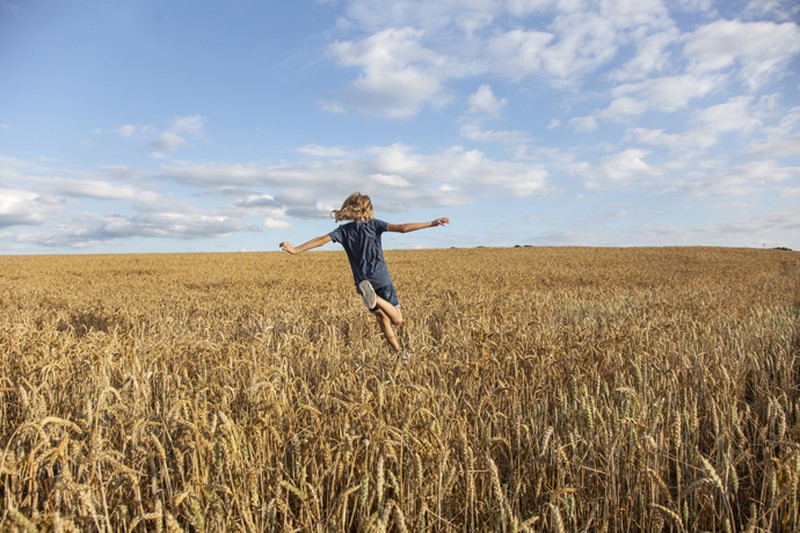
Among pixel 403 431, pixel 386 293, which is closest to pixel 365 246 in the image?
pixel 386 293

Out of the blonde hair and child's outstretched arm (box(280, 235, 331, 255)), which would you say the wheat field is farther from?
the blonde hair

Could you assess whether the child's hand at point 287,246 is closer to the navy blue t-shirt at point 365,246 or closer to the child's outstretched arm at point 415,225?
the navy blue t-shirt at point 365,246

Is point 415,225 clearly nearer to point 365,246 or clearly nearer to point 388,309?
point 365,246

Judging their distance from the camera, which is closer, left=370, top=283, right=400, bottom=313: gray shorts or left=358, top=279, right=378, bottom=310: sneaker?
left=358, top=279, right=378, bottom=310: sneaker

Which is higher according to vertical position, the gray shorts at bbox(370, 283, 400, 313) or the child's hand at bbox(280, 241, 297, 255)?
the child's hand at bbox(280, 241, 297, 255)

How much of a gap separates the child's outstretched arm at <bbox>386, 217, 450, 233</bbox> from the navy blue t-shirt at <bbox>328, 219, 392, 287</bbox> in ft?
0.41

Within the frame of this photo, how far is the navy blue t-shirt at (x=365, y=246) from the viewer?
6020 mm

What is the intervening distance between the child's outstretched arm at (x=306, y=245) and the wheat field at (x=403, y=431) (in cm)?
101

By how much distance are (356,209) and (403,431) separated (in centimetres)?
415

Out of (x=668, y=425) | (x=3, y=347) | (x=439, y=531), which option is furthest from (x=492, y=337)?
(x=3, y=347)

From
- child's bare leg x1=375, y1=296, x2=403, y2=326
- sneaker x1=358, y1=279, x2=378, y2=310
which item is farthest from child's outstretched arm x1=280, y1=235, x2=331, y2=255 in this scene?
child's bare leg x1=375, y1=296, x2=403, y2=326

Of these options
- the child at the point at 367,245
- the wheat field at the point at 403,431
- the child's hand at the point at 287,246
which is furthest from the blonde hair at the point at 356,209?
the wheat field at the point at 403,431

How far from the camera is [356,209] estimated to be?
609 centimetres

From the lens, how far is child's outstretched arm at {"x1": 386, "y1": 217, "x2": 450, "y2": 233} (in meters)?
5.66
